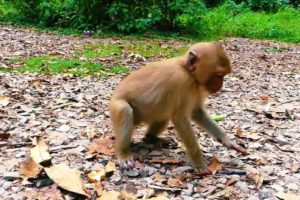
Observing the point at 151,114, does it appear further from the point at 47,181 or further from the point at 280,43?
the point at 280,43

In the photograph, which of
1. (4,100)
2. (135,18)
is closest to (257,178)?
(4,100)

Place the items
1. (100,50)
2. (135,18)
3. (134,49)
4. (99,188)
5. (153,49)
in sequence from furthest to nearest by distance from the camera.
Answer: (135,18), (153,49), (134,49), (100,50), (99,188)

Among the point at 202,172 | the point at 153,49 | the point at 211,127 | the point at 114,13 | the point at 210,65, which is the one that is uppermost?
the point at 210,65

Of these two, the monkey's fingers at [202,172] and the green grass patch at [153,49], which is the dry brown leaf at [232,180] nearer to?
the monkey's fingers at [202,172]

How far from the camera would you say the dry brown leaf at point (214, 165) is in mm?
4375

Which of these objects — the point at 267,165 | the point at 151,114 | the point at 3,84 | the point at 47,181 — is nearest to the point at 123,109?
the point at 151,114

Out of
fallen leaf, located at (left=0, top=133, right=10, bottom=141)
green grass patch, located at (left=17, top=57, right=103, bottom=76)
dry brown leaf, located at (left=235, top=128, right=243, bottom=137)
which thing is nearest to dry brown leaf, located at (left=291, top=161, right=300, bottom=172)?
dry brown leaf, located at (left=235, top=128, right=243, bottom=137)

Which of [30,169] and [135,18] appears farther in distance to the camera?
[135,18]

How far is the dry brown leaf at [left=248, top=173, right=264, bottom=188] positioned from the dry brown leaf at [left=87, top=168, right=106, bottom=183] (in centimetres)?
118

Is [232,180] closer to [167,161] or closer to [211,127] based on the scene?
[167,161]

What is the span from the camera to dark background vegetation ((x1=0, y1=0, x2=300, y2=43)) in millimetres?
13203

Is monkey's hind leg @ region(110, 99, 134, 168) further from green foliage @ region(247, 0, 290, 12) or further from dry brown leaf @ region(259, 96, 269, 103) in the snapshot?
green foliage @ region(247, 0, 290, 12)

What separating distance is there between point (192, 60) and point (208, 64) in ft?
0.46

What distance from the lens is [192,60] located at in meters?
4.34
